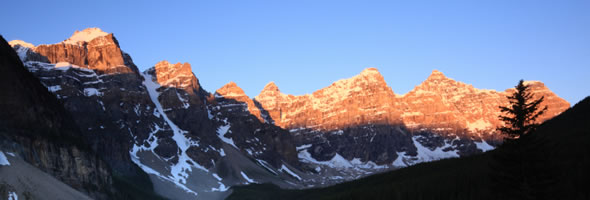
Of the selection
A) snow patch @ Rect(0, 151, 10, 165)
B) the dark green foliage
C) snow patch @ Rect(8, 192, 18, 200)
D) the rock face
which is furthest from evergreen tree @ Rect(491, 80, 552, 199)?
the rock face

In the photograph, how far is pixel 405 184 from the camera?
4948 inches

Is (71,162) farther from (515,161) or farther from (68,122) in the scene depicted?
(515,161)

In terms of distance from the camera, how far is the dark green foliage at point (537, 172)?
51.9m

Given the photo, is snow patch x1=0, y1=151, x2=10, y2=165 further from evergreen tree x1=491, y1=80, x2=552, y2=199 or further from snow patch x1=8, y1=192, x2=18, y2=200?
evergreen tree x1=491, y1=80, x2=552, y2=199

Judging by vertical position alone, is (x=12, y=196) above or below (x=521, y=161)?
Result: below

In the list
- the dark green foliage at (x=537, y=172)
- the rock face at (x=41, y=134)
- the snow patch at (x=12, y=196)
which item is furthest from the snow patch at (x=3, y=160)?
the dark green foliage at (x=537, y=172)

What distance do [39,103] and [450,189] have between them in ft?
396

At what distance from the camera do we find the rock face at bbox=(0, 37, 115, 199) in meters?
149

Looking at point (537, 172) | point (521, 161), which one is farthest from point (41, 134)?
point (537, 172)

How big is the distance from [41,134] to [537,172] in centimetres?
13911

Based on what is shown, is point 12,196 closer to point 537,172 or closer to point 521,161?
point 521,161

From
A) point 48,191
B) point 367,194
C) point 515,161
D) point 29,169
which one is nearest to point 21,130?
point 29,169

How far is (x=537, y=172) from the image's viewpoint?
51.8 metres

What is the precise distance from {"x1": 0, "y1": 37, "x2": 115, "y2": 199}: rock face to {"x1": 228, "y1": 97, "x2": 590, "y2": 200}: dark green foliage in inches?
3007
